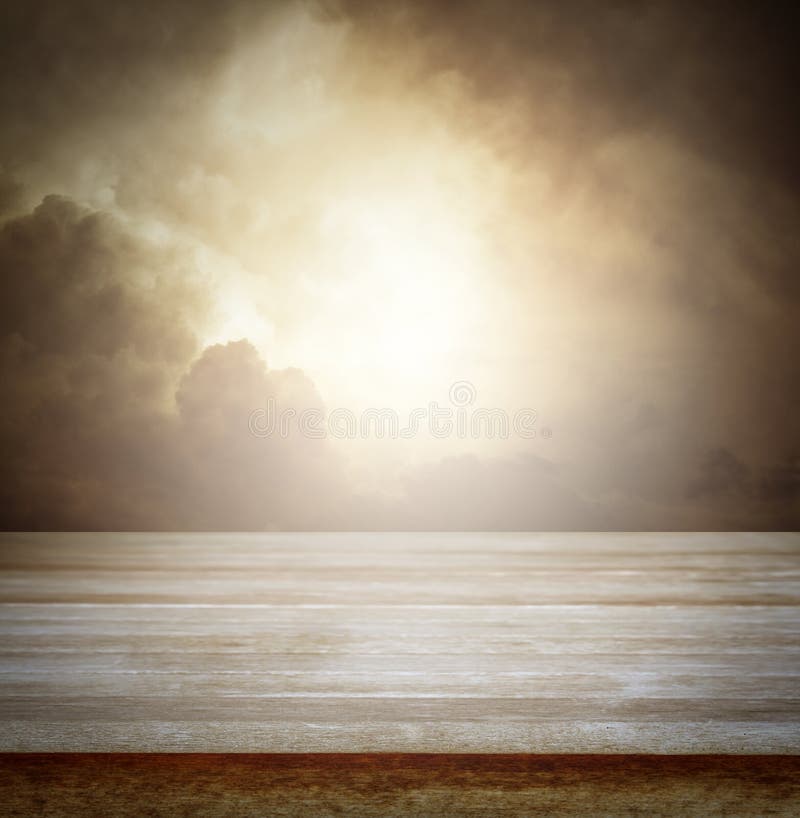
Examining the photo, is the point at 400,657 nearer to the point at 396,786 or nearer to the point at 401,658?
the point at 401,658

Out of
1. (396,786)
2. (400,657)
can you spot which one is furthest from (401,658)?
(396,786)

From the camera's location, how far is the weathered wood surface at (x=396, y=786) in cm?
110

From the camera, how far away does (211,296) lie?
18.9 feet

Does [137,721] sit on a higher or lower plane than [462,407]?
lower

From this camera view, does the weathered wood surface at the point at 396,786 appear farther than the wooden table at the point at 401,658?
No

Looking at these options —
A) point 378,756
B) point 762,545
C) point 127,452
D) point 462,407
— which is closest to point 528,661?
point 378,756

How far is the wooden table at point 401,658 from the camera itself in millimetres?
1406

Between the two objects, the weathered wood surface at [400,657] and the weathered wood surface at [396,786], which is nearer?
the weathered wood surface at [396,786]

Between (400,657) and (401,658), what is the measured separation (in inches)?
0.4

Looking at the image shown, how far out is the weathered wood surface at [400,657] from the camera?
1.42 metres

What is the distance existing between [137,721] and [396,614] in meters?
1.18

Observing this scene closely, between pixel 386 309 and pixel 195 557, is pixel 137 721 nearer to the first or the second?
pixel 195 557

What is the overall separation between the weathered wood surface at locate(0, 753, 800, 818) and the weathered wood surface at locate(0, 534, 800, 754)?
2.4 inches

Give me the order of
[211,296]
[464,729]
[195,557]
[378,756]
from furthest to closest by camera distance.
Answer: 1. [211,296]
2. [195,557]
3. [464,729]
4. [378,756]
